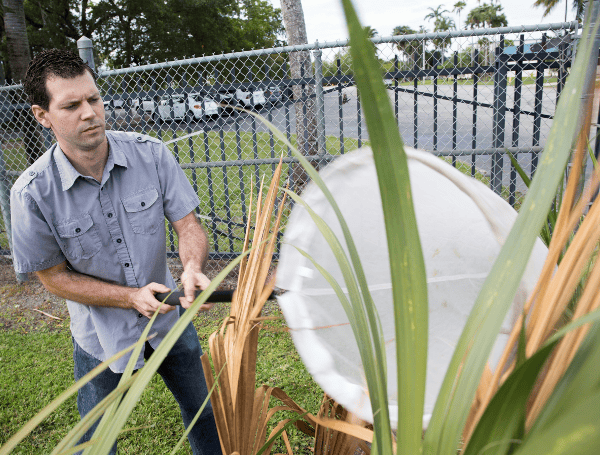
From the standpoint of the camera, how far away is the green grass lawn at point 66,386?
8.59 feet

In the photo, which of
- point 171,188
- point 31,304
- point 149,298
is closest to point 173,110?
point 31,304

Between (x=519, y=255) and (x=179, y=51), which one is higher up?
(x=179, y=51)

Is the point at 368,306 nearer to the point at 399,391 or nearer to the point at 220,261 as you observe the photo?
the point at 399,391

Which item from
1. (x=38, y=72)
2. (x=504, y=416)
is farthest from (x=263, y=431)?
(x=38, y=72)

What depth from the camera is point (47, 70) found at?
167 centimetres

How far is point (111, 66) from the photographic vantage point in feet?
76.6

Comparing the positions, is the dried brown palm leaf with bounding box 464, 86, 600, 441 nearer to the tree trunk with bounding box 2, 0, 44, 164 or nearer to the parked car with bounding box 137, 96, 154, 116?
the parked car with bounding box 137, 96, 154, 116

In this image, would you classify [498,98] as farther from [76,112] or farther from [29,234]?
[29,234]

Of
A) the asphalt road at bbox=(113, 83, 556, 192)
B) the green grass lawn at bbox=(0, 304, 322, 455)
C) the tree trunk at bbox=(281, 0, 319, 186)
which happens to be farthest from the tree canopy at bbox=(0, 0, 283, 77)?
the green grass lawn at bbox=(0, 304, 322, 455)

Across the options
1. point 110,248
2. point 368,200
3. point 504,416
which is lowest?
point 110,248

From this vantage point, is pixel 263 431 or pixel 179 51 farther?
pixel 179 51

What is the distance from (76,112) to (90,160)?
0.21 m

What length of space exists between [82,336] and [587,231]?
1915 millimetres

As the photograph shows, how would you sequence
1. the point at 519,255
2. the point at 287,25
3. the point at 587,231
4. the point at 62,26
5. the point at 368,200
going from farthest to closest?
the point at 62,26, the point at 287,25, the point at 368,200, the point at 587,231, the point at 519,255
